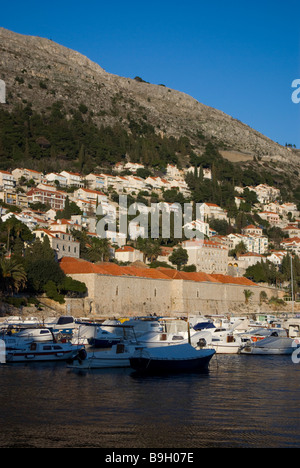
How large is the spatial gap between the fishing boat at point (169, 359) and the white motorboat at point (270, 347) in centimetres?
Answer: 739

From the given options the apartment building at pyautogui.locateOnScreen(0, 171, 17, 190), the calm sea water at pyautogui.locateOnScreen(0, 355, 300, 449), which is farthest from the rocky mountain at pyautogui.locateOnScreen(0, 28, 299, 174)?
the calm sea water at pyautogui.locateOnScreen(0, 355, 300, 449)

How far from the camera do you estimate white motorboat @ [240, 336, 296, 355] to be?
31266 mm

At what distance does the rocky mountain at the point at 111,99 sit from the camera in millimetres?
148750

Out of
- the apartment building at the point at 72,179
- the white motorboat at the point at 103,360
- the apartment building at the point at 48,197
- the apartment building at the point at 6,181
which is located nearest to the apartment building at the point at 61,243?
the apartment building at the point at 48,197

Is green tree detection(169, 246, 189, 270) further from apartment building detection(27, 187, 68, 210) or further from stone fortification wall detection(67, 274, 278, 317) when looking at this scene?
apartment building detection(27, 187, 68, 210)

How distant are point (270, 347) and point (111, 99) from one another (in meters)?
138

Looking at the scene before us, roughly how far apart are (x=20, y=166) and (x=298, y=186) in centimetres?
8247

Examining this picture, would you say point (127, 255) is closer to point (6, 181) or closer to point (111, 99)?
point (6, 181)

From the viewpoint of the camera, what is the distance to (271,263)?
8856 cm

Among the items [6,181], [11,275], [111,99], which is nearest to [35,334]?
[11,275]
